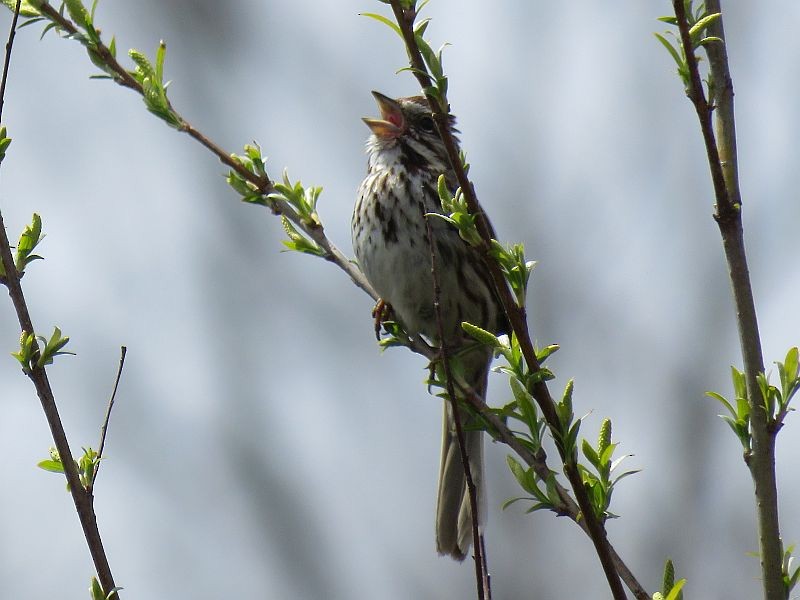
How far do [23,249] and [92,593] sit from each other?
84cm

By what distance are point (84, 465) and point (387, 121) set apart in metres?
3.02

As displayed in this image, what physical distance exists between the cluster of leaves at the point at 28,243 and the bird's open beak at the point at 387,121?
268 cm

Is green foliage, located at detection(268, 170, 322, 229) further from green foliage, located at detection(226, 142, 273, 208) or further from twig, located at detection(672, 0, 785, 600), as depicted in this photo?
twig, located at detection(672, 0, 785, 600)

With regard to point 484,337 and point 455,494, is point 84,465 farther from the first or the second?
point 455,494

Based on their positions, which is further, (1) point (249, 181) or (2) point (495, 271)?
(1) point (249, 181)

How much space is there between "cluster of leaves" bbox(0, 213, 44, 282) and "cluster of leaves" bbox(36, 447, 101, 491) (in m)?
0.41

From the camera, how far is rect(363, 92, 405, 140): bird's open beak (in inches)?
199

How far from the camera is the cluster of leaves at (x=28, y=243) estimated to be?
2494 millimetres

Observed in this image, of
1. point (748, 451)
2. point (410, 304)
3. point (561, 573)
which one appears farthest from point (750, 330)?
point (561, 573)

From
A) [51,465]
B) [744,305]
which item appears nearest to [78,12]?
[51,465]

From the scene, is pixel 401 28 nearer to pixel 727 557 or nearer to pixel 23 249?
pixel 23 249

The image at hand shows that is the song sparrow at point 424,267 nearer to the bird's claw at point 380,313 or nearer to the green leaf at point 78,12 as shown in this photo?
the bird's claw at point 380,313

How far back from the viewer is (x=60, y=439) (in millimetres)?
2092

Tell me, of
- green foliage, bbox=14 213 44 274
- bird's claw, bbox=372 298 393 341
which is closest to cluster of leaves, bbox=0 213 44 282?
green foliage, bbox=14 213 44 274
